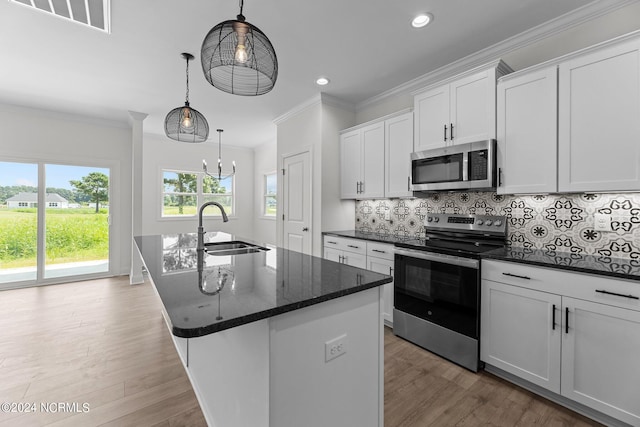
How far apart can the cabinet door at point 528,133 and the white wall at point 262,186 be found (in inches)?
187

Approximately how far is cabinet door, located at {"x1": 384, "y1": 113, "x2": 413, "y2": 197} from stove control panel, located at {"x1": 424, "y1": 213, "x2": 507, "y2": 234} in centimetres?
38

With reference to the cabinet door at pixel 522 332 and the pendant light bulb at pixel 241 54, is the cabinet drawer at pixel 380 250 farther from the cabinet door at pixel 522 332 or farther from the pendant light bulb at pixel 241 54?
the pendant light bulb at pixel 241 54

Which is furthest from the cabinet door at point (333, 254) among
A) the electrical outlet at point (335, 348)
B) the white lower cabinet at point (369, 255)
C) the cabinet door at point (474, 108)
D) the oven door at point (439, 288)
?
the electrical outlet at point (335, 348)

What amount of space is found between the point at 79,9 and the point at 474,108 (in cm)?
324

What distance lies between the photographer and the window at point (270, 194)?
260 inches

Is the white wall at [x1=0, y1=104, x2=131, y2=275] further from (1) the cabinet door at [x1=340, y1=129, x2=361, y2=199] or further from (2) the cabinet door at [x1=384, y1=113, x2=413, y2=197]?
(2) the cabinet door at [x1=384, y1=113, x2=413, y2=197]

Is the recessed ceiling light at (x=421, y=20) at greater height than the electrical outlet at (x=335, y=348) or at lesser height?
greater

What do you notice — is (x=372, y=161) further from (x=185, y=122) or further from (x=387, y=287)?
(x=185, y=122)

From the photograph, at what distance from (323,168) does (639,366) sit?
318 centimetres

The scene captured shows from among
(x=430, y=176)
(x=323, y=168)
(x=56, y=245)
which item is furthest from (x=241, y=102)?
(x=56, y=245)

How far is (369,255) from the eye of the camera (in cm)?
309

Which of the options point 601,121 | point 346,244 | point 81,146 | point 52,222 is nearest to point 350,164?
point 346,244

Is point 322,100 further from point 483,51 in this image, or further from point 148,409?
point 148,409

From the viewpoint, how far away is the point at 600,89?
184cm
